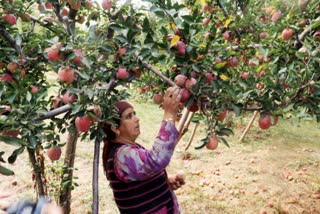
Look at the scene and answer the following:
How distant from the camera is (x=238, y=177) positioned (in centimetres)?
450

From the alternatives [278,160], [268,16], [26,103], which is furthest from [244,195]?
[26,103]

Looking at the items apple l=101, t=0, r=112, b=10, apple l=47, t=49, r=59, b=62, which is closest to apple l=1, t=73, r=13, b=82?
apple l=47, t=49, r=59, b=62

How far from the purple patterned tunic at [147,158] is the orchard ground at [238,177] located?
2117 mm

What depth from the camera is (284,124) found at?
24.6 ft

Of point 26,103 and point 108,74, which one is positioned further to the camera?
point 108,74

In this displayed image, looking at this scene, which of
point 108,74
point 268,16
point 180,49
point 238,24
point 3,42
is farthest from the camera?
point 268,16

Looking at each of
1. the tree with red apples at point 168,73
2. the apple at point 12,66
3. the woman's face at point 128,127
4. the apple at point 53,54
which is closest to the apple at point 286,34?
the tree with red apples at point 168,73

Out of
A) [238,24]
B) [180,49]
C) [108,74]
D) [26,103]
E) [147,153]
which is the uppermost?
[238,24]

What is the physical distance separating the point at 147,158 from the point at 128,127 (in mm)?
275

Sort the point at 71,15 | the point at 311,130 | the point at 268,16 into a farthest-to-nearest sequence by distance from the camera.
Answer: the point at 311,130, the point at 268,16, the point at 71,15

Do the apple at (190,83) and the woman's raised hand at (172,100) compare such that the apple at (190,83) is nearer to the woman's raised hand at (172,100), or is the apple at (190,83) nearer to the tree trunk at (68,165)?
the woman's raised hand at (172,100)

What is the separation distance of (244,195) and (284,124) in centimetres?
396

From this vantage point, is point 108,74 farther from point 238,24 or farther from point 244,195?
point 244,195

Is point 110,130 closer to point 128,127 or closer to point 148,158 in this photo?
point 128,127
